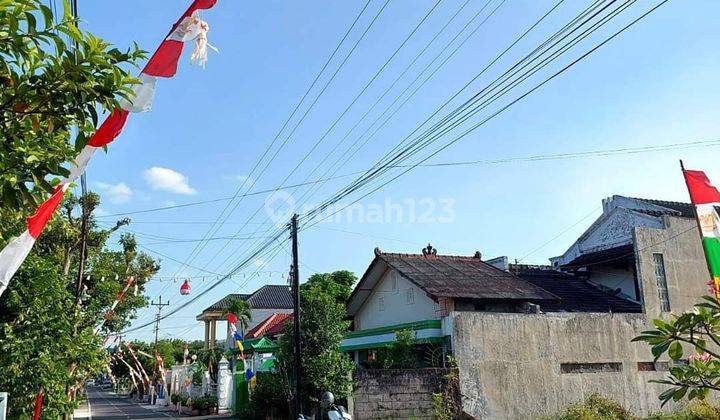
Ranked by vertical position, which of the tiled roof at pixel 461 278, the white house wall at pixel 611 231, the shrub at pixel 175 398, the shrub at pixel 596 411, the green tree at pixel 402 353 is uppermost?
the white house wall at pixel 611 231

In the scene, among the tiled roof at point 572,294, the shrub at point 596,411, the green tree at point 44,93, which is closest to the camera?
the green tree at point 44,93

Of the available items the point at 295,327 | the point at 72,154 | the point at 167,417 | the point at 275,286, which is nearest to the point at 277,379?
the point at 295,327

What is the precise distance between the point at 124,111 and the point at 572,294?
749 inches

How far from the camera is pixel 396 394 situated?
577 inches

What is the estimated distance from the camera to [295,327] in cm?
1600

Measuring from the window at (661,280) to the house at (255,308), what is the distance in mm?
32520

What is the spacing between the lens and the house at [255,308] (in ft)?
157

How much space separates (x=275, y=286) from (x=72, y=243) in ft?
111

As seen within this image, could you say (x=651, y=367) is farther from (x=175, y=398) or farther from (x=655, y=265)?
(x=175, y=398)

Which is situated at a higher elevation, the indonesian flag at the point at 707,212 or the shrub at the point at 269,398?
the indonesian flag at the point at 707,212

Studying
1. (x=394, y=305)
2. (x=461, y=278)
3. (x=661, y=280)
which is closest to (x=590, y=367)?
(x=661, y=280)

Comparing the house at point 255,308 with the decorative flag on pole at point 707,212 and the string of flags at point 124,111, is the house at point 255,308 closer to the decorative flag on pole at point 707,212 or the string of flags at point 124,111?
the decorative flag on pole at point 707,212

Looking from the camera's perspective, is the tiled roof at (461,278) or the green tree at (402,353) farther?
the tiled roof at (461,278)

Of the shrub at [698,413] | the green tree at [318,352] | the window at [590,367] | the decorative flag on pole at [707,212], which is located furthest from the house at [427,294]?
the decorative flag on pole at [707,212]
